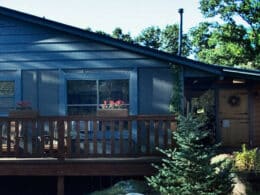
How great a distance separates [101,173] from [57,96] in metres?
2.91

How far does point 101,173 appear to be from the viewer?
27.8 feet

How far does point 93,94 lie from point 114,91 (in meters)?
0.54

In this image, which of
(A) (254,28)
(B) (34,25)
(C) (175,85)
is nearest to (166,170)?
(C) (175,85)

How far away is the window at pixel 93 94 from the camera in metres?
10.4

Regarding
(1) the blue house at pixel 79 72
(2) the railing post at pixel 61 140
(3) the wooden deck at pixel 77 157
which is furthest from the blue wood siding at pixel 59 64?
(2) the railing post at pixel 61 140

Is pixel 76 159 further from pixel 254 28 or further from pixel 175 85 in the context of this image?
pixel 254 28

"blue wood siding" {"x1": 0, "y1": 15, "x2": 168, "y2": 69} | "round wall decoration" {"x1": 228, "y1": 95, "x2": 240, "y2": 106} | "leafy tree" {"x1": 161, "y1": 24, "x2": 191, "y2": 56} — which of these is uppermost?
"leafy tree" {"x1": 161, "y1": 24, "x2": 191, "y2": 56}

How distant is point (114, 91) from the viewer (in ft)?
34.1

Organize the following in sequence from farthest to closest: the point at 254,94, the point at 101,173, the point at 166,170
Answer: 1. the point at 254,94
2. the point at 101,173
3. the point at 166,170

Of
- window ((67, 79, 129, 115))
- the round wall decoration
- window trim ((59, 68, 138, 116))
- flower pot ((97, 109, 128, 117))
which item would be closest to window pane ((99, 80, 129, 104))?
window ((67, 79, 129, 115))

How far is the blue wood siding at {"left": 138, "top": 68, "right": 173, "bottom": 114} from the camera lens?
10.3 metres

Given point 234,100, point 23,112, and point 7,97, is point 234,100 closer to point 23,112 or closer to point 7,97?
point 7,97

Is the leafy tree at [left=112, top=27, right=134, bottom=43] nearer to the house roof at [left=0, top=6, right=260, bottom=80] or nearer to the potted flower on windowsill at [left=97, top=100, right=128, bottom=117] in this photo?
the house roof at [left=0, top=6, right=260, bottom=80]

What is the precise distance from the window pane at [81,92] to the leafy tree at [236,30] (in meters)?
16.9
